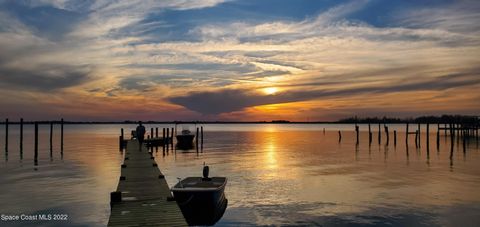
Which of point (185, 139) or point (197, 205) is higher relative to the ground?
point (185, 139)

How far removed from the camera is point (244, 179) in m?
30.9

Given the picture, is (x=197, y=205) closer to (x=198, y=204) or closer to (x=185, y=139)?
(x=198, y=204)

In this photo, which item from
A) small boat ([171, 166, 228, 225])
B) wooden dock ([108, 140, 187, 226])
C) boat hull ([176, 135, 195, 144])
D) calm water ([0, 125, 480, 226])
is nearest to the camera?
wooden dock ([108, 140, 187, 226])

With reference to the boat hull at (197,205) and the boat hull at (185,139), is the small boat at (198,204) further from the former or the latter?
the boat hull at (185,139)

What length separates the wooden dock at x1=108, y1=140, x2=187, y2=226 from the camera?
13.1 metres

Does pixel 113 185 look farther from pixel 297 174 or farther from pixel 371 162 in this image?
pixel 371 162

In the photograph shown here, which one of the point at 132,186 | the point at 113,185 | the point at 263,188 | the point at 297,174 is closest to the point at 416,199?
the point at 263,188

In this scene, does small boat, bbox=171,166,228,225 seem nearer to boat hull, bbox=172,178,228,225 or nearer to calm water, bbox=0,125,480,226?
boat hull, bbox=172,178,228,225

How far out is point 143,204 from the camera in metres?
15.4

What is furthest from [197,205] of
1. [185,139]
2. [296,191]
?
[185,139]

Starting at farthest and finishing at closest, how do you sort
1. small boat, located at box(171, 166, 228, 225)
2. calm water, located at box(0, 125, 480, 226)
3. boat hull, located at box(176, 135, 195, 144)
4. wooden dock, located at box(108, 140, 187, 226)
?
boat hull, located at box(176, 135, 195, 144) → calm water, located at box(0, 125, 480, 226) → small boat, located at box(171, 166, 228, 225) → wooden dock, located at box(108, 140, 187, 226)

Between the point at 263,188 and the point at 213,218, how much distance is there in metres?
8.74

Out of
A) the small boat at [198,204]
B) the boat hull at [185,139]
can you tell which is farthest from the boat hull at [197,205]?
the boat hull at [185,139]

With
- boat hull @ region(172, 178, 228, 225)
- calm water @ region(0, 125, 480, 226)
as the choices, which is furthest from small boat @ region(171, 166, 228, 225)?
calm water @ region(0, 125, 480, 226)
